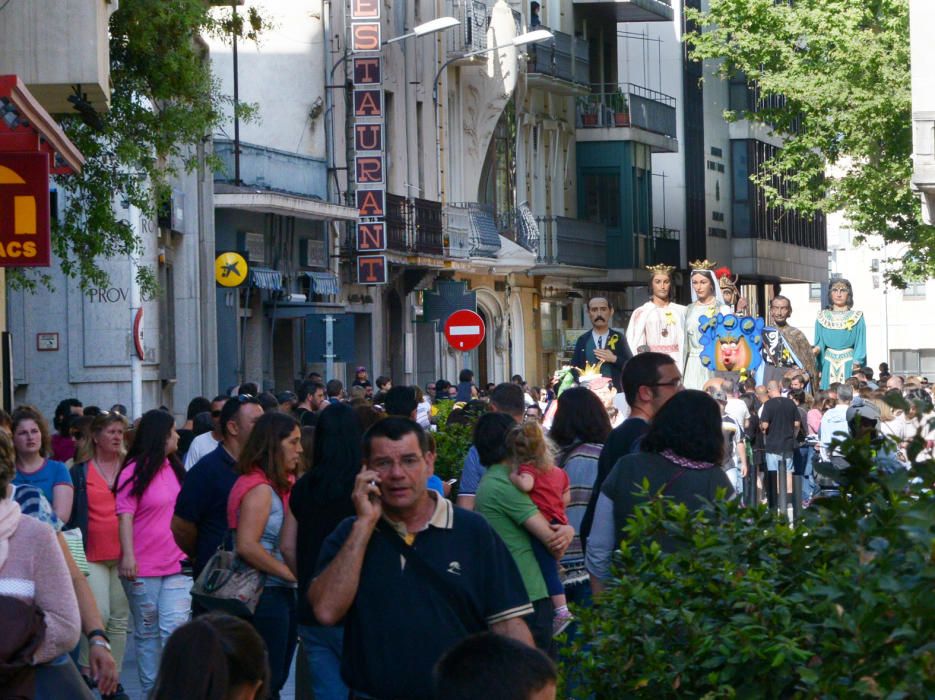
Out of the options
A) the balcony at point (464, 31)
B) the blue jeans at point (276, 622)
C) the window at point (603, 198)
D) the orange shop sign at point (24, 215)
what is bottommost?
the blue jeans at point (276, 622)

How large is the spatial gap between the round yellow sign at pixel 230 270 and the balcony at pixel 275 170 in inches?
128

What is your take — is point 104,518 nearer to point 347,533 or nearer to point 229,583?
point 229,583

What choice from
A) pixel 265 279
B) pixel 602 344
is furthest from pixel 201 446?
pixel 265 279

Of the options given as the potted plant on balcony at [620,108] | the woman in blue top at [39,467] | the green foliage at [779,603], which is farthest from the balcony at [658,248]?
the green foliage at [779,603]

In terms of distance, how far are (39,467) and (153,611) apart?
991mm

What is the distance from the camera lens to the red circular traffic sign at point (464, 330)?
33000 millimetres

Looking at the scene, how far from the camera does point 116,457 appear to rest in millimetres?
12344

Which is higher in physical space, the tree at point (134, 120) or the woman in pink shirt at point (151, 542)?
the tree at point (134, 120)

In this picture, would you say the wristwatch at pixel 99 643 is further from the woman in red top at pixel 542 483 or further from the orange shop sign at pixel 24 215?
the orange shop sign at pixel 24 215

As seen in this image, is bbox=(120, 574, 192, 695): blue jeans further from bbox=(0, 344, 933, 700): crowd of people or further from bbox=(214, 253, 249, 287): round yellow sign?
bbox=(214, 253, 249, 287): round yellow sign

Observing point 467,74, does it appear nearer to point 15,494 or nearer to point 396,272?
point 396,272

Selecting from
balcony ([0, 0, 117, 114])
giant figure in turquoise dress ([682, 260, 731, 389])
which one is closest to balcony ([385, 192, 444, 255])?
balcony ([0, 0, 117, 114])

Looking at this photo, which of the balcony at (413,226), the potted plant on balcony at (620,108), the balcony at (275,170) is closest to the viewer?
the balcony at (275,170)

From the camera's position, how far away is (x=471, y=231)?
48.3m
